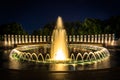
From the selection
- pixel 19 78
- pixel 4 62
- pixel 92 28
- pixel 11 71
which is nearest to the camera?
pixel 19 78

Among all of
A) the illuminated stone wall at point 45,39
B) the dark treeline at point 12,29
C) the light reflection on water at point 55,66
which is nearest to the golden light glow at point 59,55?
the light reflection on water at point 55,66

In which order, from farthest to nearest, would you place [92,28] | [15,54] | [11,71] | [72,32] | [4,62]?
[72,32] < [92,28] < [15,54] < [4,62] < [11,71]

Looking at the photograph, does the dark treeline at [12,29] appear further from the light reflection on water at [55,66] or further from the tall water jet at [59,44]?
the light reflection on water at [55,66]

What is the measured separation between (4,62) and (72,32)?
26411 mm

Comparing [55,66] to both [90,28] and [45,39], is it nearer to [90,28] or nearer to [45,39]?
[45,39]

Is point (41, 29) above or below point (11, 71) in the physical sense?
above

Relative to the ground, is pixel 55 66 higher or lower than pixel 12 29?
lower

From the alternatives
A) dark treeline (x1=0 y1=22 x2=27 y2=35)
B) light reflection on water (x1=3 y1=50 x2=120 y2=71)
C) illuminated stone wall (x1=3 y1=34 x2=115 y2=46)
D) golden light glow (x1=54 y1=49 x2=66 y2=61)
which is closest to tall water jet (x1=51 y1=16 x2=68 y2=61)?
golden light glow (x1=54 y1=49 x2=66 y2=61)

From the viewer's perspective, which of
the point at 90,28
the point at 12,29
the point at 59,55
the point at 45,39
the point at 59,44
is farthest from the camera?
the point at 90,28

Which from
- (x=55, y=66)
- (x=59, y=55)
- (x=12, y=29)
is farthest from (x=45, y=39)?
(x=55, y=66)

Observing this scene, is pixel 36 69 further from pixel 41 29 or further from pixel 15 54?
pixel 41 29

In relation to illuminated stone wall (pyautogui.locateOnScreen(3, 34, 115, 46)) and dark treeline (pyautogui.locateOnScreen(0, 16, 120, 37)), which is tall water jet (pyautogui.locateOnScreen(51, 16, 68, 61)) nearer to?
illuminated stone wall (pyautogui.locateOnScreen(3, 34, 115, 46))

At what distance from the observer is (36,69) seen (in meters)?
17.5

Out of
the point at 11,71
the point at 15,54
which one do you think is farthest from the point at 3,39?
the point at 11,71
